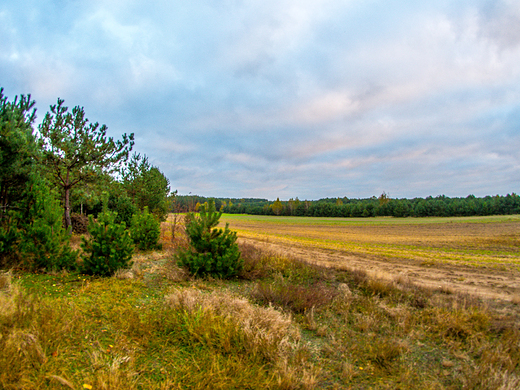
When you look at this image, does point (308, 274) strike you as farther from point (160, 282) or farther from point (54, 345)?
point (54, 345)

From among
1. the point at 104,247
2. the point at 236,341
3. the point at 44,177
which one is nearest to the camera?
the point at 236,341

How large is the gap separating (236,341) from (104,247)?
5.07 metres

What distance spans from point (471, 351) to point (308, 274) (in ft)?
17.7

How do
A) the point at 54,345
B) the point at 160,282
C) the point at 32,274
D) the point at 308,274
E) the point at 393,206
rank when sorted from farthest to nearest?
the point at 393,206 < the point at 308,274 < the point at 160,282 < the point at 32,274 < the point at 54,345

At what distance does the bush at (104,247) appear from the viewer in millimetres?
7180

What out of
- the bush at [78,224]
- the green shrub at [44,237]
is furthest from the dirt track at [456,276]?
the bush at [78,224]

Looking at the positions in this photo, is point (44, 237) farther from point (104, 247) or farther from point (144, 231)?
point (144, 231)

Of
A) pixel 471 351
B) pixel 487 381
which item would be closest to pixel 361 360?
pixel 487 381

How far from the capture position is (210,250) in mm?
8266

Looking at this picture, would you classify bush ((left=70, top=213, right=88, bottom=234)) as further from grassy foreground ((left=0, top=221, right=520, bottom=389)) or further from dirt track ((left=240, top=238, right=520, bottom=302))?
dirt track ((left=240, top=238, right=520, bottom=302))

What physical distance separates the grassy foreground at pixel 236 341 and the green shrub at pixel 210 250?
148cm

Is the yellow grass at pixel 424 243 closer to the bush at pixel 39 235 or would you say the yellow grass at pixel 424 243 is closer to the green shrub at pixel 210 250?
the green shrub at pixel 210 250

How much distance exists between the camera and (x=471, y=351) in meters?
4.46

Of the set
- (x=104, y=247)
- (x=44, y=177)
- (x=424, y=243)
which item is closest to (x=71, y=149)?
(x=44, y=177)
